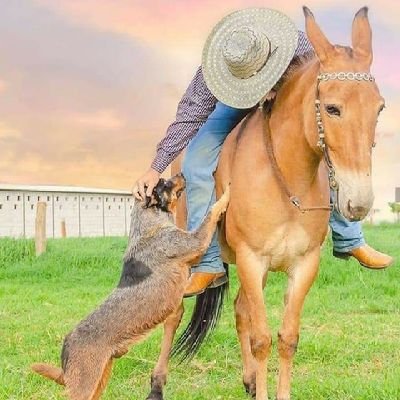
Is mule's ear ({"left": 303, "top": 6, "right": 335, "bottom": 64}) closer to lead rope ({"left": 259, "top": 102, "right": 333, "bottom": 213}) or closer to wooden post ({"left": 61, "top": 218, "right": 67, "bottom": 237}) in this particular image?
lead rope ({"left": 259, "top": 102, "right": 333, "bottom": 213})

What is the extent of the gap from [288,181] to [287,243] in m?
0.39

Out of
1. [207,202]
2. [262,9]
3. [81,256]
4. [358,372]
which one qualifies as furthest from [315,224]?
[81,256]

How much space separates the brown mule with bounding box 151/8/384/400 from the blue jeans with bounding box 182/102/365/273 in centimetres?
8

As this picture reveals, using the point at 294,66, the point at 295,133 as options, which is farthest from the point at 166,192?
the point at 294,66

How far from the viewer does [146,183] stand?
511cm

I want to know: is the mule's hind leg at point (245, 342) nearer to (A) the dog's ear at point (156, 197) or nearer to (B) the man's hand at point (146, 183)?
(A) the dog's ear at point (156, 197)

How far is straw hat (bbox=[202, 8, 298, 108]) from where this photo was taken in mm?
4598

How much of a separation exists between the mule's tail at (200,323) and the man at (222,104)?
596mm

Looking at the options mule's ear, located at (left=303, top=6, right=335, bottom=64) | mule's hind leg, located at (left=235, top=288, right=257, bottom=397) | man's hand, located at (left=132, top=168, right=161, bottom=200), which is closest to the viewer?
mule's ear, located at (left=303, top=6, right=335, bottom=64)

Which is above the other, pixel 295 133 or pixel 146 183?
pixel 295 133

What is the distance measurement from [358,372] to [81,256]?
9.08 meters

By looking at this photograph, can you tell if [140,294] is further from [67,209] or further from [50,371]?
[67,209]

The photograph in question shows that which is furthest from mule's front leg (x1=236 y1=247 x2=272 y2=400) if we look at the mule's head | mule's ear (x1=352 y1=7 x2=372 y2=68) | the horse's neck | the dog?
mule's ear (x1=352 y1=7 x2=372 y2=68)

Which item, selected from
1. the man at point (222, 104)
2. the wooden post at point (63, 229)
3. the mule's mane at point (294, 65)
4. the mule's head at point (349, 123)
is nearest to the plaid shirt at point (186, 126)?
the man at point (222, 104)
